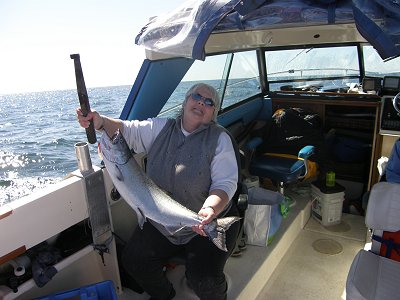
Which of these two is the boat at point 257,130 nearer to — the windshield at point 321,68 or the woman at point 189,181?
the windshield at point 321,68

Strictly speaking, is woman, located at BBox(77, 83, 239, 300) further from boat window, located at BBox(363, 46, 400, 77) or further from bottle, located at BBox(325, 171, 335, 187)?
boat window, located at BBox(363, 46, 400, 77)

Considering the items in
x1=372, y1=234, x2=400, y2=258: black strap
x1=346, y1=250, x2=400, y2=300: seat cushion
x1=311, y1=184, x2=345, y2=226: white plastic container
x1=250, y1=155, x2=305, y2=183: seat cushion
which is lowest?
x1=311, y1=184, x2=345, y2=226: white plastic container

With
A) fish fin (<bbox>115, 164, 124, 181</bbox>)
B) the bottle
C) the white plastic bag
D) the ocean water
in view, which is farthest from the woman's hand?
the ocean water

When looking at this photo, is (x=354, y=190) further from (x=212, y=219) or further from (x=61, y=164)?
(x=61, y=164)

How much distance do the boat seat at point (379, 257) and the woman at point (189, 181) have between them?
87 cm

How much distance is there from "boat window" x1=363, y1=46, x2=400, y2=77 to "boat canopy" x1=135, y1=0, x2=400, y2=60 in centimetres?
319

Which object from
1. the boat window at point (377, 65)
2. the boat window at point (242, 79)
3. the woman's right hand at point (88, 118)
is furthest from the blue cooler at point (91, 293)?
the boat window at point (377, 65)

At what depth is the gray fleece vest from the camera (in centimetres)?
225

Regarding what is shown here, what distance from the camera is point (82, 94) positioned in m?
1.96

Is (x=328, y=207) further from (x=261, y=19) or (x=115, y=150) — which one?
(x=115, y=150)

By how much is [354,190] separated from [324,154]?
0.72 metres

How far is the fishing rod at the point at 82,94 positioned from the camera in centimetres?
189

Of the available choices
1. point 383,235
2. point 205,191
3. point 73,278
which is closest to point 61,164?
point 73,278

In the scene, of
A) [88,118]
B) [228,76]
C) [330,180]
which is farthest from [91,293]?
[228,76]
